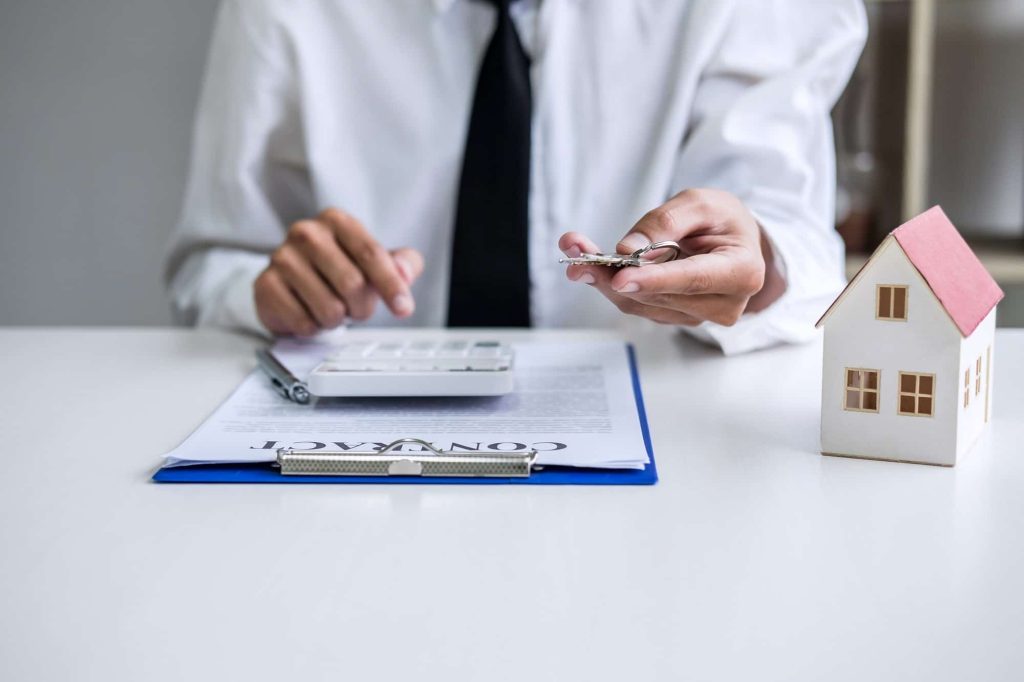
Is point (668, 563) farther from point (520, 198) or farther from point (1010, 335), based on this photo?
point (520, 198)

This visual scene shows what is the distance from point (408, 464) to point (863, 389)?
26 cm

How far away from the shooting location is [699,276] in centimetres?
64

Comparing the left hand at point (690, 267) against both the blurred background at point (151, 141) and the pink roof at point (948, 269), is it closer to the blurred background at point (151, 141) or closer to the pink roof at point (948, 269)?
the pink roof at point (948, 269)

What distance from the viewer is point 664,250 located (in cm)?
68

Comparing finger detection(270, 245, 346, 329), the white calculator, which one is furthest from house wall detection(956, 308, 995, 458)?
finger detection(270, 245, 346, 329)

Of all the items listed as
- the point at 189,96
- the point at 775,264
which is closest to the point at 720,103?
the point at 775,264

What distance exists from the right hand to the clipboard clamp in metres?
0.33

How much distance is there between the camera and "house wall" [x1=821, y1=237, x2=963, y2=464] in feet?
1.74

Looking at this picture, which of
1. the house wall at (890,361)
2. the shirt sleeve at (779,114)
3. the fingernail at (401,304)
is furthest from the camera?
the shirt sleeve at (779,114)

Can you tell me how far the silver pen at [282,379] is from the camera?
68 centimetres

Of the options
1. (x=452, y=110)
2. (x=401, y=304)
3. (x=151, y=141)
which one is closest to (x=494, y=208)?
(x=452, y=110)

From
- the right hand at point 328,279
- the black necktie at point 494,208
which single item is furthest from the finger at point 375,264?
the black necktie at point 494,208

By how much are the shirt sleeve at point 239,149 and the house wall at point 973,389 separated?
816 mm

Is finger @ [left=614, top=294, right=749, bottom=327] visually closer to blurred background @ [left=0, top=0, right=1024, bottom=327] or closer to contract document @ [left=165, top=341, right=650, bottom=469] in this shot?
contract document @ [left=165, top=341, right=650, bottom=469]
